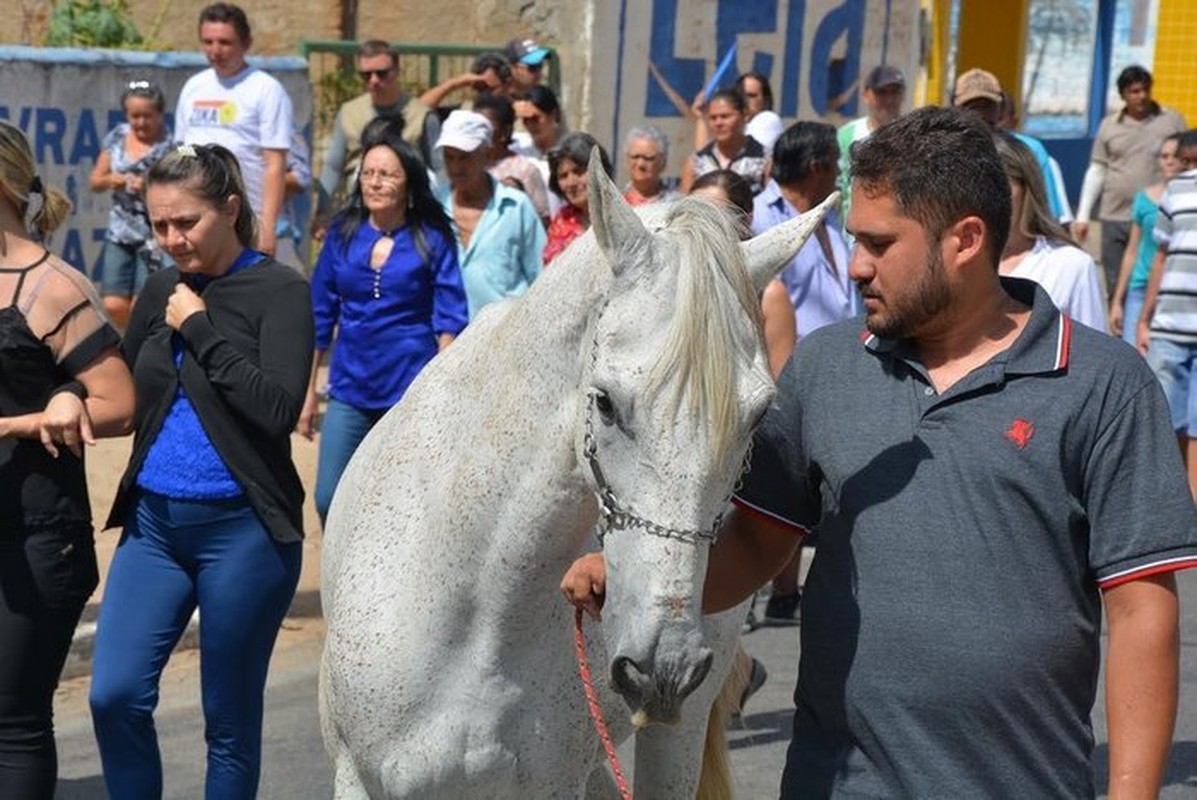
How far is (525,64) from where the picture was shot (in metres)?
13.6

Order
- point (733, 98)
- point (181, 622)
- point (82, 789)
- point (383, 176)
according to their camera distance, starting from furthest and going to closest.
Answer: point (733, 98), point (383, 176), point (82, 789), point (181, 622)

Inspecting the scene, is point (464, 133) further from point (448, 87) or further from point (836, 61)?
point (836, 61)

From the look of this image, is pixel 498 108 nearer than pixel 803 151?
No

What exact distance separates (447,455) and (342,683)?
54 centimetres

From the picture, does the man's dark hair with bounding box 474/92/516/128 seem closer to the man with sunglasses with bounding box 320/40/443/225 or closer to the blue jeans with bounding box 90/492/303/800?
the man with sunglasses with bounding box 320/40/443/225

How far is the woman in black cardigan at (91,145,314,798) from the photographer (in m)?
5.14

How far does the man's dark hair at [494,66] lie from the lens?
13.0 m

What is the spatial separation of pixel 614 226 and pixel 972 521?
793 mm

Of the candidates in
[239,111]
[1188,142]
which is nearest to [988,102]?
[1188,142]

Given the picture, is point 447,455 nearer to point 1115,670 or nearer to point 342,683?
point 342,683

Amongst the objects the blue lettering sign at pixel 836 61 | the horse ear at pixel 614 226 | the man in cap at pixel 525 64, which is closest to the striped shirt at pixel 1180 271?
the man in cap at pixel 525 64

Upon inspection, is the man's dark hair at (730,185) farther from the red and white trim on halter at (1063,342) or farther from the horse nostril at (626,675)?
the horse nostril at (626,675)

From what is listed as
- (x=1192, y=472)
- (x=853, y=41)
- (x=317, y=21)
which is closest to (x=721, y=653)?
A: (x=1192, y=472)

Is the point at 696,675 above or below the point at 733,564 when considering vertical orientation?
below
